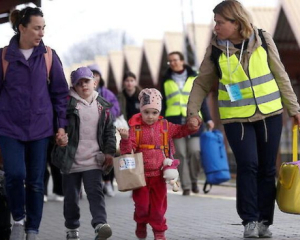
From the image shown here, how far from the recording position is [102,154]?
8008 millimetres

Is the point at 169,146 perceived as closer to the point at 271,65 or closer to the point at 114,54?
the point at 271,65

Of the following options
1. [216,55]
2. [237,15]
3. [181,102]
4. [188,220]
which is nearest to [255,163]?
[216,55]

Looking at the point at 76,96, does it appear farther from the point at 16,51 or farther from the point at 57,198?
the point at 57,198

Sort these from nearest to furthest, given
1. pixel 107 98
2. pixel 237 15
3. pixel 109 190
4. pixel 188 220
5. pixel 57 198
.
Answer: pixel 237 15 < pixel 188 220 < pixel 57 198 < pixel 107 98 < pixel 109 190

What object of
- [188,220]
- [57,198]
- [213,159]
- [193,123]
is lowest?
[57,198]

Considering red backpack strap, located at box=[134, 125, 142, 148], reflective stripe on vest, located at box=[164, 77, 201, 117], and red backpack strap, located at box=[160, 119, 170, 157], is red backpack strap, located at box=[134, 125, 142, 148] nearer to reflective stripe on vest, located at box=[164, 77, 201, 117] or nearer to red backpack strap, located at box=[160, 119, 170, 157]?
red backpack strap, located at box=[160, 119, 170, 157]

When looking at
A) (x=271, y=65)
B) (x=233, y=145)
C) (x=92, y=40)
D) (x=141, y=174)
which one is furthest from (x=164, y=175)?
(x=92, y=40)

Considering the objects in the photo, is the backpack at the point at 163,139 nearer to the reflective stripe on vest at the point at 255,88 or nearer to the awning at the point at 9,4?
the reflective stripe on vest at the point at 255,88

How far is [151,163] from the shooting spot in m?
7.68

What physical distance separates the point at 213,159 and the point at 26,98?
718 cm

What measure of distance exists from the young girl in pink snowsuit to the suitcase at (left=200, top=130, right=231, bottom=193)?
6.42 m

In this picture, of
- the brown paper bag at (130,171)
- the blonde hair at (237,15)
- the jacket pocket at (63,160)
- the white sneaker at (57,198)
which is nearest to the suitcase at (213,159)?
the white sneaker at (57,198)

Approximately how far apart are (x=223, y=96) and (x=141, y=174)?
0.99 meters

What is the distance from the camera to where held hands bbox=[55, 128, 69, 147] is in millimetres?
7352
